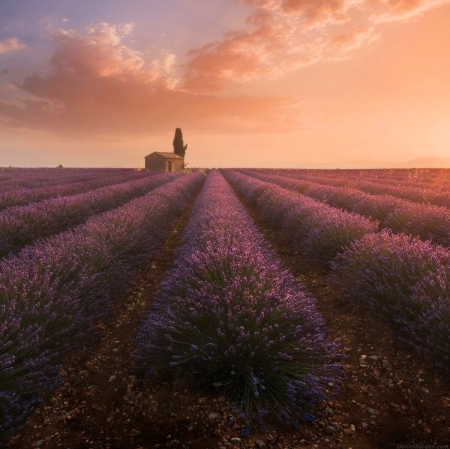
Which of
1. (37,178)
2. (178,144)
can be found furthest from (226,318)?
(178,144)

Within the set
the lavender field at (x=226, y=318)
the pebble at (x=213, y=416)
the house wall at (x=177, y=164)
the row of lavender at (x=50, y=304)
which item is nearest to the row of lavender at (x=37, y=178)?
the row of lavender at (x=50, y=304)

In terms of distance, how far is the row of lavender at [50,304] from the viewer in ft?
6.58

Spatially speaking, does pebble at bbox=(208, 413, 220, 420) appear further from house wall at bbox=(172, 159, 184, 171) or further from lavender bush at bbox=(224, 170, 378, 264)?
house wall at bbox=(172, 159, 184, 171)

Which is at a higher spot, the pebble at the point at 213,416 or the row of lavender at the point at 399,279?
the row of lavender at the point at 399,279

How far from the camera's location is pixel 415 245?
12.1ft

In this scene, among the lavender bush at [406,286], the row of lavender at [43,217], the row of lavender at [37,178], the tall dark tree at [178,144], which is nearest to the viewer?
the lavender bush at [406,286]

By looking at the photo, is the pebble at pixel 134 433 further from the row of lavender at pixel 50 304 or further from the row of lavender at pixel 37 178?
the row of lavender at pixel 37 178

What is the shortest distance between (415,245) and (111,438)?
3.50 metres

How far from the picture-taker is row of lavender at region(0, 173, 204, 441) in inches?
79.0

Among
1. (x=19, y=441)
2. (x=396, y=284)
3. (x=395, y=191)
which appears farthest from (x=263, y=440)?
(x=395, y=191)

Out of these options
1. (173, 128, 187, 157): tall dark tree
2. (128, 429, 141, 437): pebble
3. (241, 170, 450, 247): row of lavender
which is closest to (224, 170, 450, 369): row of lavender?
(241, 170, 450, 247): row of lavender

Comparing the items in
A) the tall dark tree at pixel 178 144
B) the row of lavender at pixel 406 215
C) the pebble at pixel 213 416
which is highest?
the tall dark tree at pixel 178 144

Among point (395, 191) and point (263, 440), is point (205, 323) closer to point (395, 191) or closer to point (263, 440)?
point (263, 440)

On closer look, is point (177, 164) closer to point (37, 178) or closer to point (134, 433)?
point (37, 178)
